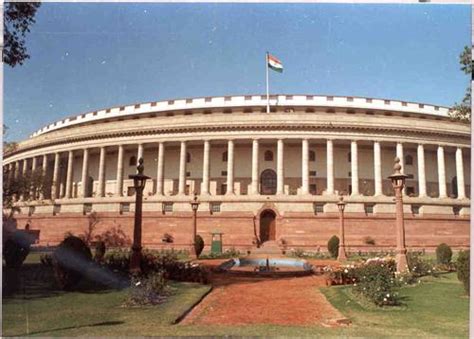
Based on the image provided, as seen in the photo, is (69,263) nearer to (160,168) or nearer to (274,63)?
(274,63)

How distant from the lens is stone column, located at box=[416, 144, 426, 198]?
4244 centimetres

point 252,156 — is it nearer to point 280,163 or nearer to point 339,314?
point 280,163

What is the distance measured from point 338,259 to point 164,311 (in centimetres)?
1889

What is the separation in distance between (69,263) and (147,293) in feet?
11.0

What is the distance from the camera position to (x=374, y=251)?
1325 inches

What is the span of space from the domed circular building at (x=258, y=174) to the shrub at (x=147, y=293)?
888 inches

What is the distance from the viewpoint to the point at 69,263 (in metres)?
13.9

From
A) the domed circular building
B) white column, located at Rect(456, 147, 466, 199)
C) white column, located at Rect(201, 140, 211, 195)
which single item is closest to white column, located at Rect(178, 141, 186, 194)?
the domed circular building

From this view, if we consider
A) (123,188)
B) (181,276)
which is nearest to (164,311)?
(181,276)

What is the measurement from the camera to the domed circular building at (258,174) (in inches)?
1462

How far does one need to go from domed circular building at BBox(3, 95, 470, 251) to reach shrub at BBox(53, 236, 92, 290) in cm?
2112

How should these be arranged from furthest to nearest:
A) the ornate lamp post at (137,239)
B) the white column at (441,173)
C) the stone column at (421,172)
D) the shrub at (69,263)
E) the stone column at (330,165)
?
the white column at (441,173) < the stone column at (421,172) < the stone column at (330,165) < the ornate lamp post at (137,239) < the shrub at (69,263)

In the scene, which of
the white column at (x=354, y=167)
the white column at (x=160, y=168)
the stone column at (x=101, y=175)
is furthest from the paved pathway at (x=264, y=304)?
the stone column at (x=101, y=175)

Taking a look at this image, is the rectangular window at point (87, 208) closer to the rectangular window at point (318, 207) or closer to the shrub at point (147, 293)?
the rectangular window at point (318, 207)
